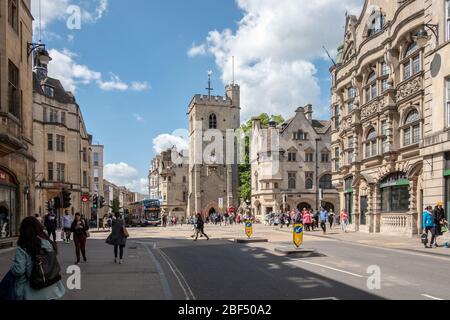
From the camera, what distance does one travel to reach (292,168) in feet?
203

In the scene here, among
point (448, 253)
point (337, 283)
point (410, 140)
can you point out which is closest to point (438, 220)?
point (448, 253)

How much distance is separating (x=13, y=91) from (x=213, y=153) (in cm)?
7047

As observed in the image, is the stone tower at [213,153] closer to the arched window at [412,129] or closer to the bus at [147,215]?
the bus at [147,215]

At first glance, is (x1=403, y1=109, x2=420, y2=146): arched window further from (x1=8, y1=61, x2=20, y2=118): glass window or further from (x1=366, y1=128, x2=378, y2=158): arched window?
(x1=8, y1=61, x2=20, y2=118): glass window

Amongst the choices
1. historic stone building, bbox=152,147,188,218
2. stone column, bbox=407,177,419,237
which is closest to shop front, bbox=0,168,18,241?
stone column, bbox=407,177,419,237

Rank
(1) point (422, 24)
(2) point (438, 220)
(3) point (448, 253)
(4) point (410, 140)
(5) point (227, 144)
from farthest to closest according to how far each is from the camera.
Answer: (5) point (227, 144), (4) point (410, 140), (1) point (422, 24), (2) point (438, 220), (3) point (448, 253)

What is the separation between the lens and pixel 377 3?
2975 cm

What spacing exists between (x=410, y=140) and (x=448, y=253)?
10047 mm

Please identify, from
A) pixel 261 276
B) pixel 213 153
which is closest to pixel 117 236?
pixel 261 276

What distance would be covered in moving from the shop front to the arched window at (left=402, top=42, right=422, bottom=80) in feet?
67.7

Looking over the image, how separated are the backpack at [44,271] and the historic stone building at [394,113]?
1908cm

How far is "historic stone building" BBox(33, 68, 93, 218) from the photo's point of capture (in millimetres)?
46625

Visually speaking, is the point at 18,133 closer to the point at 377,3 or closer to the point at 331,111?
the point at 377,3

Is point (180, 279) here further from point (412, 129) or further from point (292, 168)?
point (292, 168)
